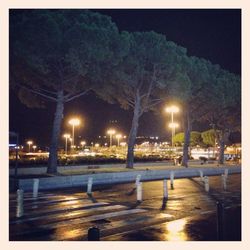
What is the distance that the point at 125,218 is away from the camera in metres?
10.7

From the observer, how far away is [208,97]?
3672cm

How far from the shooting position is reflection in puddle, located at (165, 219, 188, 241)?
836 cm

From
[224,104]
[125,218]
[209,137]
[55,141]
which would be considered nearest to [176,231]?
[125,218]

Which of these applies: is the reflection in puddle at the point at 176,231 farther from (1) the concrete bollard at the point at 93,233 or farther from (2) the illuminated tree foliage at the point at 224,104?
(2) the illuminated tree foliage at the point at 224,104

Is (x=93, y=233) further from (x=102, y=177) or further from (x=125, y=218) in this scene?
(x=102, y=177)

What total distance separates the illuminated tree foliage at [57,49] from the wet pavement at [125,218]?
9.73 m

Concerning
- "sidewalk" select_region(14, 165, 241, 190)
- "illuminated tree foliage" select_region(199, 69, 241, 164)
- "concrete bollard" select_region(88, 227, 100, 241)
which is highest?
"illuminated tree foliage" select_region(199, 69, 241, 164)

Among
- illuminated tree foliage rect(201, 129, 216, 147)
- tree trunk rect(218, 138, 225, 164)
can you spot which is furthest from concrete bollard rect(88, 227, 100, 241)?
illuminated tree foliage rect(201, 129, 216, 147)

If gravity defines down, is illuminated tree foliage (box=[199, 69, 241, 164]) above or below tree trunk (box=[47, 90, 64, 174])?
above

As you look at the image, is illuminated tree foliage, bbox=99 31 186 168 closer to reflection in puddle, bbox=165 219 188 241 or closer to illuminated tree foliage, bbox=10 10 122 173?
illuminated tree foliage, bbox=10 10 122 173

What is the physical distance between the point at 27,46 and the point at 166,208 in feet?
47.3

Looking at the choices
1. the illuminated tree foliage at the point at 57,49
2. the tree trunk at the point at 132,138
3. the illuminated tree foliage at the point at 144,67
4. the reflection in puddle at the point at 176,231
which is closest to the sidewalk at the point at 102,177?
the illuminated tree foliage at the point at 57,49

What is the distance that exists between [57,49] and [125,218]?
48.6 feet
